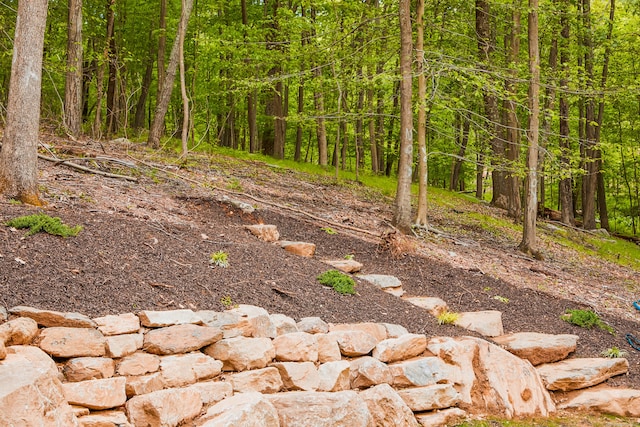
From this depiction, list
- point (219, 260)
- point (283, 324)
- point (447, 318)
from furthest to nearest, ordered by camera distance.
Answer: point (447, 318) < point (219, 260) < point (283, 324)

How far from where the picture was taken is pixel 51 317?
174 inches

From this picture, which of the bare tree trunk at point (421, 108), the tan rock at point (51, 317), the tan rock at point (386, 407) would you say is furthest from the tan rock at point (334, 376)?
the bare tree trunk at point (421, 108)

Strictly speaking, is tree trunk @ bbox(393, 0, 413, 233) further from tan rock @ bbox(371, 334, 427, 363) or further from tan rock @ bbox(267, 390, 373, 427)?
tan rock @ bbox(267, 390, 373, 427)

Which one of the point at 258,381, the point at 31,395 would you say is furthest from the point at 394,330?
the point at 31,395

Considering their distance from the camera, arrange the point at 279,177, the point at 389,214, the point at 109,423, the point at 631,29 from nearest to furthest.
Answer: the point at 109,423 < the point at 389,214 < the point at 279,177 < the point at 631,29

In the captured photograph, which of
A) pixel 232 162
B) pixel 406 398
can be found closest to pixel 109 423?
pixel 406 398

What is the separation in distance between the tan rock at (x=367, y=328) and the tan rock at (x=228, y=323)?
1.23 m

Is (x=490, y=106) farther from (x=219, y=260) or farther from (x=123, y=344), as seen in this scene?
(x=123, y=344)

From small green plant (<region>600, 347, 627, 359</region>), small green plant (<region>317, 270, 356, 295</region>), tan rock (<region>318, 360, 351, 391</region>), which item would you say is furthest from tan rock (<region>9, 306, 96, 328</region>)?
small green plant (<region>600, 347, 627, 359</region>)

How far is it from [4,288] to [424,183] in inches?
347

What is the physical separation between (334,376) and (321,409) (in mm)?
787

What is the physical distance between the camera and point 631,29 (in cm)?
2264

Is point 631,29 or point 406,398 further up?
point 631,29

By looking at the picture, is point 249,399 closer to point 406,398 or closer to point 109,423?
point 109,423
